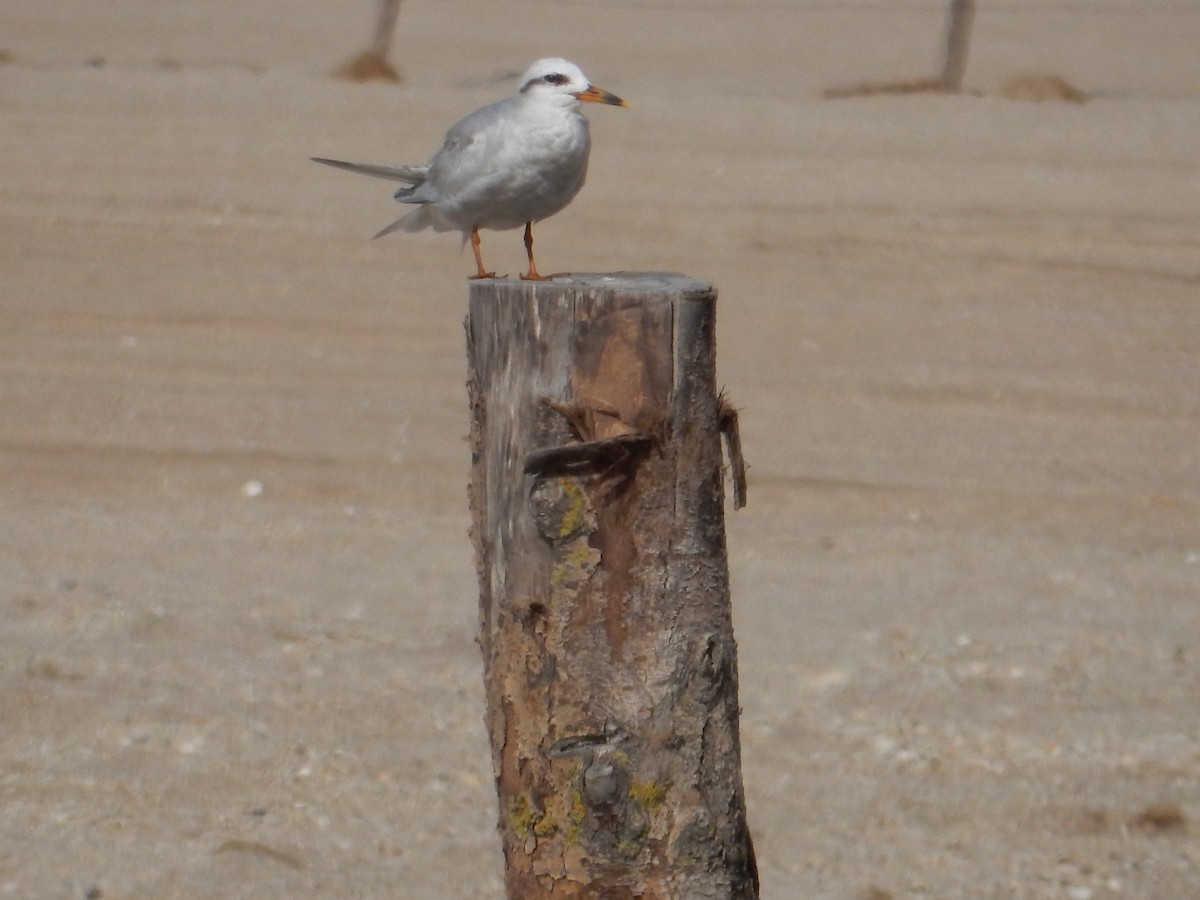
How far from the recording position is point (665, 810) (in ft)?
10.7

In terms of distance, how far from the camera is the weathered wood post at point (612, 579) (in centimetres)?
316

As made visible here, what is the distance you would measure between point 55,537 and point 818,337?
4721mm

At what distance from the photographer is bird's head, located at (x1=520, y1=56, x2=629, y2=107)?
4512mm

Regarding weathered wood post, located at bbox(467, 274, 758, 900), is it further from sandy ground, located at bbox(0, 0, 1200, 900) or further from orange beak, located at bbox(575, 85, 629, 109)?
sandy ground, located at bbox(0, 0, 1200, 900)

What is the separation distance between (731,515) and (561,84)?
12.1ft

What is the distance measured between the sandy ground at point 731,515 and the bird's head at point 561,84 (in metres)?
2.05

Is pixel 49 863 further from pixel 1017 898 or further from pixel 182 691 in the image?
pixel 1017 898

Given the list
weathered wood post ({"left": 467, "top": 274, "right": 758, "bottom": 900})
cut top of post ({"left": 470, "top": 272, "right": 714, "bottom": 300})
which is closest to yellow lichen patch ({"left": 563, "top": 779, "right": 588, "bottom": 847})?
weathered wood post ({"left": 467, "top": 274, "right": 758, "bottom": 900})

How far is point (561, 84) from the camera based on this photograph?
4.53 meters

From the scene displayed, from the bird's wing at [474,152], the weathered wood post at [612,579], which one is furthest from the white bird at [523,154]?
the weathered wood post at [612,579]

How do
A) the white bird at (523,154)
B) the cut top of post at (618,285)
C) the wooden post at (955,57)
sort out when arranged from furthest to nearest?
the wooden post at (955,57), the white bird at (523,154), the cut top of post at (618,285)

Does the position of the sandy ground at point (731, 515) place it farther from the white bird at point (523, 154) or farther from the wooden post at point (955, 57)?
the white bird at point (523, 154)

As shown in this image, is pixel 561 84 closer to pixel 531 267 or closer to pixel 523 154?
pixel 523 154

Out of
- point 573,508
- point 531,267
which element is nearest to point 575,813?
point 573,508
